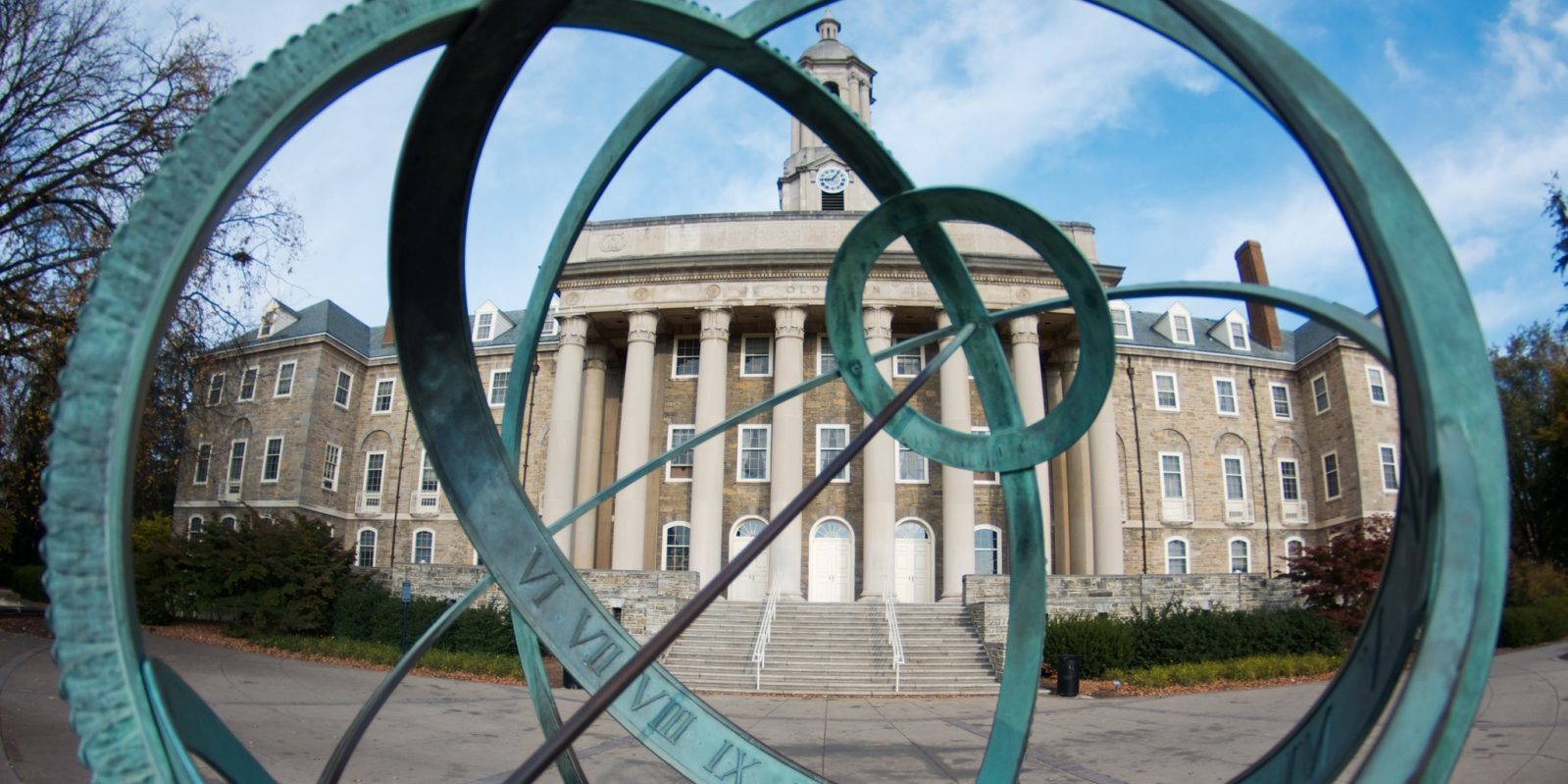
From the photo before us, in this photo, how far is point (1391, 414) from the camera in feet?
143

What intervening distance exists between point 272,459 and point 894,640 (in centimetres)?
3552

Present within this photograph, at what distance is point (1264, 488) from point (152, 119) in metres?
43.1

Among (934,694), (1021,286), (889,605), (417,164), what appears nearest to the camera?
(417,164)

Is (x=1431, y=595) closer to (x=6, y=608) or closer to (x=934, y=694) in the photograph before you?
(x=934, y=694)

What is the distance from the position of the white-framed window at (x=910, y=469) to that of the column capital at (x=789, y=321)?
236 inches

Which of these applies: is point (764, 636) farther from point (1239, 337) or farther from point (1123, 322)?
point (1239, 337)

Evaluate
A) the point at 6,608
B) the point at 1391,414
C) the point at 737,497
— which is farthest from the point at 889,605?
the point at 1391,414

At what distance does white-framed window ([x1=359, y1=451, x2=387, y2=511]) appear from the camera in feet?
154

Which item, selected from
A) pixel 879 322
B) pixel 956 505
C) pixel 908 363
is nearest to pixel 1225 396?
pixel 908 363

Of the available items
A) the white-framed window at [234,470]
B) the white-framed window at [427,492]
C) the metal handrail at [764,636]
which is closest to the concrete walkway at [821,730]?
the metal handrail at [764,636]

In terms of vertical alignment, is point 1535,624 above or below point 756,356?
below

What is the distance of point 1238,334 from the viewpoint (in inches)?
1863

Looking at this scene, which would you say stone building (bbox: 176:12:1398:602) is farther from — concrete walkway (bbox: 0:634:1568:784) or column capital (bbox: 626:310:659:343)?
concrete walkway (bbox: 0:634:1568:784)

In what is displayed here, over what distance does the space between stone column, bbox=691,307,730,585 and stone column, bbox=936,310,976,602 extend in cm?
774
